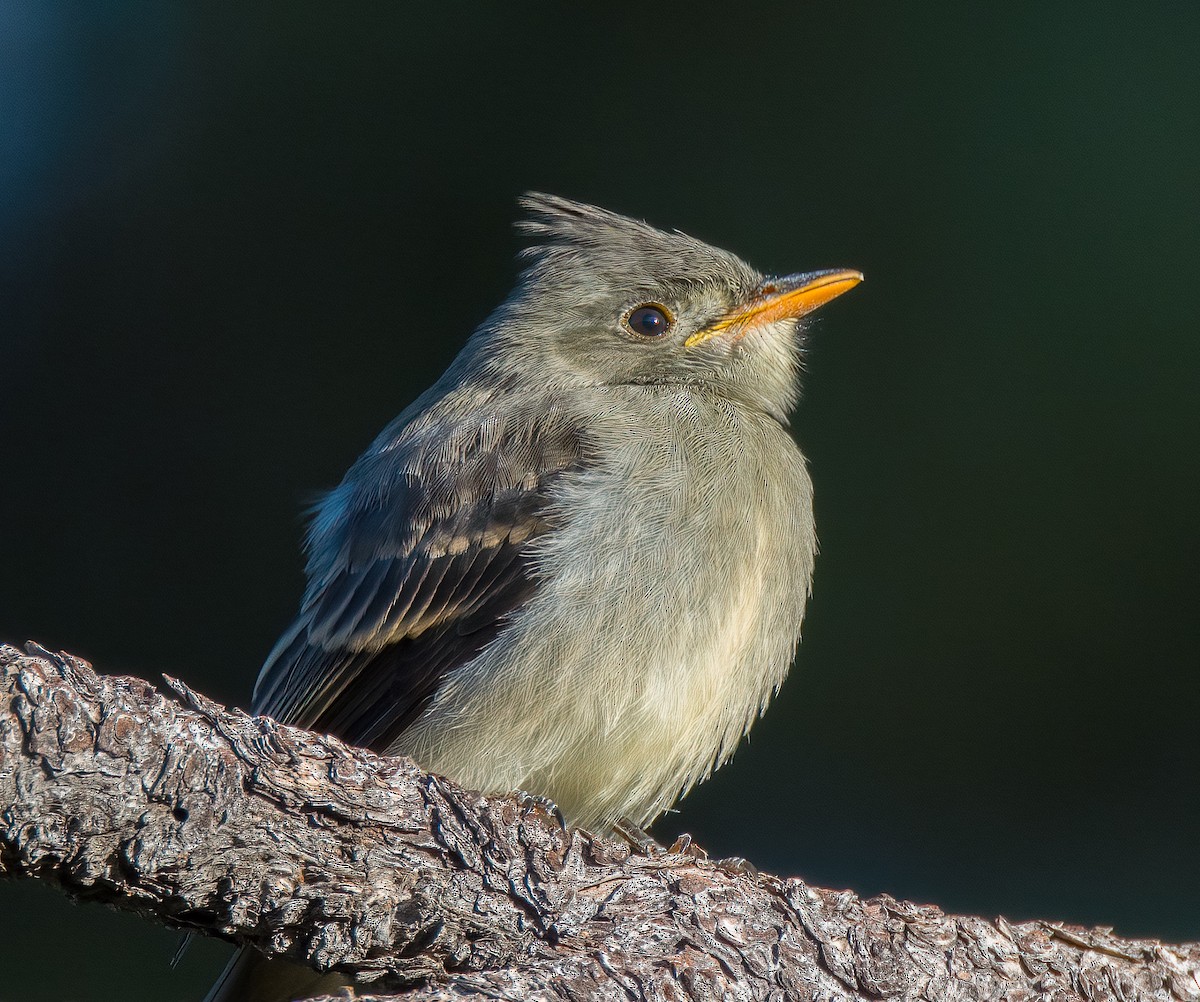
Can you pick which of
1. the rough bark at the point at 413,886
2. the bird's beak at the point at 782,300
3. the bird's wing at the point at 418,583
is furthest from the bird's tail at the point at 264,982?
the bird's beak at the point at 782,300

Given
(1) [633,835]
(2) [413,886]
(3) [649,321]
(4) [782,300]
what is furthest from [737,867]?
(4) [782,300]

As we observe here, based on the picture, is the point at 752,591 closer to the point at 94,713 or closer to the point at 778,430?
the point at 778,430

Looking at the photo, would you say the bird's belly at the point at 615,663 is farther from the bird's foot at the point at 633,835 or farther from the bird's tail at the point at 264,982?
the bird's tail at the point at 264,982

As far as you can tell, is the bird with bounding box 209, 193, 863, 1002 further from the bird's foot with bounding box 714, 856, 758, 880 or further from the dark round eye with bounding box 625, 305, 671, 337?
the bird's foot with bounding box 714, 856, 758, 880

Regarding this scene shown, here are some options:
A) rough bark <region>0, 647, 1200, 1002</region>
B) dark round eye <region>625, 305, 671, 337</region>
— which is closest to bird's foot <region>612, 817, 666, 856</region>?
rough bark <region>0, 647, 1200, 1002</region>

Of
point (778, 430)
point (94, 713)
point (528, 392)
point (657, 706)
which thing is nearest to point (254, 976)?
point (657, 706)

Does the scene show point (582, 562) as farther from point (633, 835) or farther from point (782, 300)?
point (782, 300)

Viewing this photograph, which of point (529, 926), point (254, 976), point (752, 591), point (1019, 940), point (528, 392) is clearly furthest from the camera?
point (528, 392)

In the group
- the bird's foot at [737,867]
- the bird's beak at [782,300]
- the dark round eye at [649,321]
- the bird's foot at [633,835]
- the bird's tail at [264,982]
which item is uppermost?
the bird's beak at [782,300]
